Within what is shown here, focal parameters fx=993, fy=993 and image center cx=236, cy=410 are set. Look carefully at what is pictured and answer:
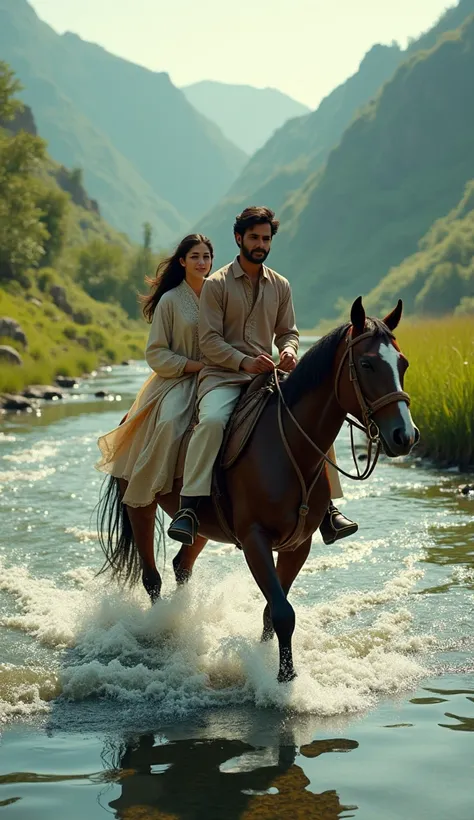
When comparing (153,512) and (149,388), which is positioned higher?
(149,388)

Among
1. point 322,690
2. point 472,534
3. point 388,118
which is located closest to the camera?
point 322,690

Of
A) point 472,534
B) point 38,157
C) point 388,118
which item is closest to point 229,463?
point 472,534

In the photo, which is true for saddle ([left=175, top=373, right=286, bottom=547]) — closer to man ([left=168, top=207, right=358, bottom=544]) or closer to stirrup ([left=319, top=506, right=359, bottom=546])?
man ([left=168, top=207, right=358, bottom=544])

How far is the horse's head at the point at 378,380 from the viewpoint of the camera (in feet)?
17.4

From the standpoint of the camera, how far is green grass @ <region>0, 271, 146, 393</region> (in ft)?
115

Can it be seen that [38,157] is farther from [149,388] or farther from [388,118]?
[388,118]

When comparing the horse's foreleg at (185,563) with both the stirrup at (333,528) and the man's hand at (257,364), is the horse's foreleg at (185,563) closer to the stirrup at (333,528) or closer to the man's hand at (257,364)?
the stirrup at (333,528)

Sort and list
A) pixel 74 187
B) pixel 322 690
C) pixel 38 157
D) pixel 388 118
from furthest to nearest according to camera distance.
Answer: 1. pixel 388 118
2. pixel 74 187
3. pixel 38 157
4. pixel 322 690

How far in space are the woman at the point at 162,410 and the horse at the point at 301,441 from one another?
100 cm

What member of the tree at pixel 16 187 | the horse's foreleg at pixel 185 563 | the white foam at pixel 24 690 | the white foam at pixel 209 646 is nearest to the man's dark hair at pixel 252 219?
the horse's foreleg at pixel 185 563

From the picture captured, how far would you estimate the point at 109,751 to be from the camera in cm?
528

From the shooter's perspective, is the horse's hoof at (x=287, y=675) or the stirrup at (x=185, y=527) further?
the stirrup at (x=185, y=527)

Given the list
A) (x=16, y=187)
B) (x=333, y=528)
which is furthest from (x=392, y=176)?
(x=333, y=528)

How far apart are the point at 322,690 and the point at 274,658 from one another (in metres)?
0.45
